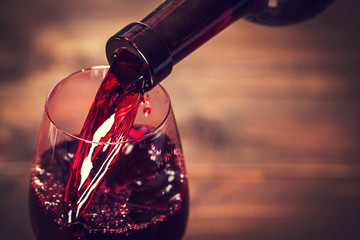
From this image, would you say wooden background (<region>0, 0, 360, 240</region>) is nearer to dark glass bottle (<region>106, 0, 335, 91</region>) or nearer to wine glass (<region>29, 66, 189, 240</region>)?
wine glass (<region>29, 66, 189, 240</region>)

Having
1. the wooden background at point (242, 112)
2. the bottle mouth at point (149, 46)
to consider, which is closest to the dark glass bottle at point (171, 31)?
the bottle mouth at point (149, 46)

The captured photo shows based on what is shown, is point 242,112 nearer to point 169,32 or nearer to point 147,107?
point 147,107

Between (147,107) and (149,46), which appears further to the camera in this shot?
(147,107)

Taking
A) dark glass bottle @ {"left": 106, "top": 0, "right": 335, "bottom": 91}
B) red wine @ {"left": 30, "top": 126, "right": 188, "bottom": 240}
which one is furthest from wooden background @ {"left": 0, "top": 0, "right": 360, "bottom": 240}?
dark glass bottle @ {"left": 106, "top": 0, "right": 335, "bottom": 91}

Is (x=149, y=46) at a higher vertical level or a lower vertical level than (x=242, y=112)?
lower

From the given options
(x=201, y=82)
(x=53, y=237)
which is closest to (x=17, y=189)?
(x=53, y=237)

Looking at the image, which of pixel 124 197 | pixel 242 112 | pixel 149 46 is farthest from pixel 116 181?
pixel 242 112

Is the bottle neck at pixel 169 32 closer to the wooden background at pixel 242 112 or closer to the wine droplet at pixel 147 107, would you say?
the wine droplet at pixel 147 107
